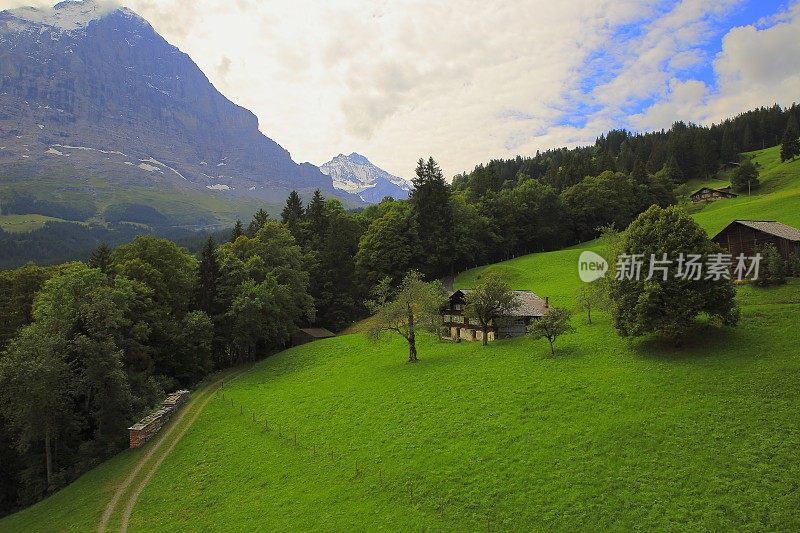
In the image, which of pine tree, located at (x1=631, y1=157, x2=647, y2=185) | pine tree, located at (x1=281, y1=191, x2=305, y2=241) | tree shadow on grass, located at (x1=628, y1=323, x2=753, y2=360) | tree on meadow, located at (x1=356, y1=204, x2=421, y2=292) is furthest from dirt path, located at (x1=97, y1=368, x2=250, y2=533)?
pine tree, located at (x1=631, y1=157, x2=647, y2=185)

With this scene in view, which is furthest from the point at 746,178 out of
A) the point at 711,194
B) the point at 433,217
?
the point at 433,217

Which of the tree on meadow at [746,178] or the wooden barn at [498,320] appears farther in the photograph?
the tree on meadow at [746,178]

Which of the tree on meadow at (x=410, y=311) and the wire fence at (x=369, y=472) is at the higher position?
the tree on meadow at (x=410, y=311)

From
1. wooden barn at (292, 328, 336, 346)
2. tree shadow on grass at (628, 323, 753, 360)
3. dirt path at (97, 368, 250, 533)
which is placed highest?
wooden barn at (292, 328, 336, 346)

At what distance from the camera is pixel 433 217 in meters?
92.4

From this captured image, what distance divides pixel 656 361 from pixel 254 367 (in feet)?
157

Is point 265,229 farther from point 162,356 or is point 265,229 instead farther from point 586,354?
point 586,354

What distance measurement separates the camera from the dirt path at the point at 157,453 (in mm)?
32500

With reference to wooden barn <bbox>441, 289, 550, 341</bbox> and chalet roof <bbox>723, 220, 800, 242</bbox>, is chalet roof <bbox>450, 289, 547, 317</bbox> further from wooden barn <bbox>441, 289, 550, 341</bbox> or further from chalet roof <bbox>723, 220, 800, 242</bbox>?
chalet roof <bbox>723, 220, 800, 242</bbox>

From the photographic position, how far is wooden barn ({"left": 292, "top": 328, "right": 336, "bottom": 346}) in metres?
72.6

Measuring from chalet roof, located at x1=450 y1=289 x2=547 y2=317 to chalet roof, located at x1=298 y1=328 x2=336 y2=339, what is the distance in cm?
2685

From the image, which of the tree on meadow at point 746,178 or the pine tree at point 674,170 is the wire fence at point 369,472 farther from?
the pine tree at point 674,170

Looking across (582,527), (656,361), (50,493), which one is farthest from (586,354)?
(50,493)

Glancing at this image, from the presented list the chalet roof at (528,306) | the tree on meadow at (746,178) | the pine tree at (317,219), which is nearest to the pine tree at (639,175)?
the tree on meadow at (746,178)
